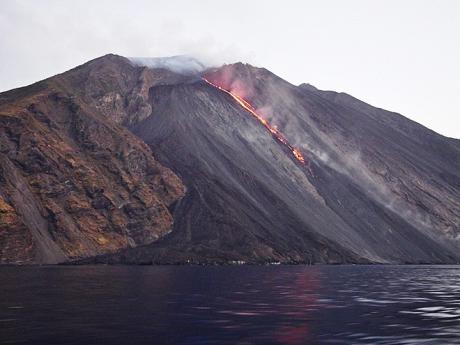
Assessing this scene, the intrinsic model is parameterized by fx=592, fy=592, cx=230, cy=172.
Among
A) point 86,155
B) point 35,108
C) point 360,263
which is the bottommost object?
point 360,263

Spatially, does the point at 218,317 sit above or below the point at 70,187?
below

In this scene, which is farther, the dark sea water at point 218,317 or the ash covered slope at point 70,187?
the ash covered slope at point 70,187

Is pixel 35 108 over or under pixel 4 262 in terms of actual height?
over

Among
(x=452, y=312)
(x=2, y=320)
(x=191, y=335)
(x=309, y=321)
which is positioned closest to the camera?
(x=191, y=335)

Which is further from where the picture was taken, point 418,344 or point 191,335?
point 191,335

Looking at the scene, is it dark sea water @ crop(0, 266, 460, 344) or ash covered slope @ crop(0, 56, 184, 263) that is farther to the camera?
ash covered slope @ crop(0, 56, 184, 263)

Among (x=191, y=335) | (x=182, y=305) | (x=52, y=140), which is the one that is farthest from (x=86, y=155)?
(x=191, y=335)

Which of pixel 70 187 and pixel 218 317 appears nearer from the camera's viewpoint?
pixel 218 317

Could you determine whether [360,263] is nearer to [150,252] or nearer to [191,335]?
[150,252]
